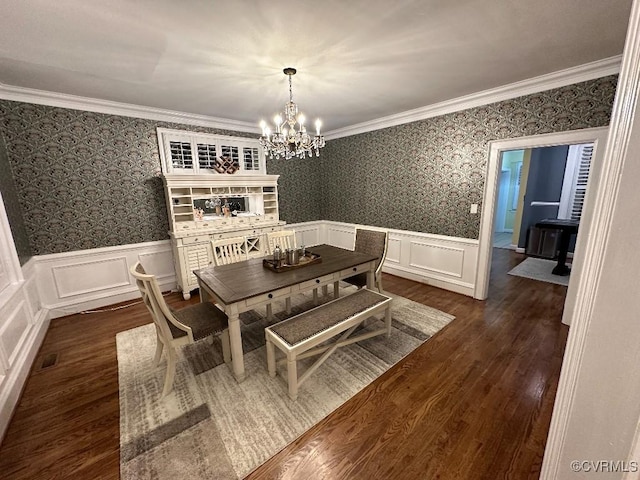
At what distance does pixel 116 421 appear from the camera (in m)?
1.81

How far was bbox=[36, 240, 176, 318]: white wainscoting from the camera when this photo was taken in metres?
3.17

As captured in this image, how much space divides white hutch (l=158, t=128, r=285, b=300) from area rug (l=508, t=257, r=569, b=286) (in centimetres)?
433

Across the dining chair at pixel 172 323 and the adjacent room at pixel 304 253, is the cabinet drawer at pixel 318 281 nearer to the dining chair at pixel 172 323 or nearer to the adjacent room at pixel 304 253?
the adjacent room at pixel 304 253

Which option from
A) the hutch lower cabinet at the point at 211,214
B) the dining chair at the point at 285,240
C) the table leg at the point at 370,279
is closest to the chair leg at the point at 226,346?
the hutch lower cabinet at the point at 211,214

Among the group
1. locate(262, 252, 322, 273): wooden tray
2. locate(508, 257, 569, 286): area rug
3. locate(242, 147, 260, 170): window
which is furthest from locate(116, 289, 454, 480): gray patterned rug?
locate(242, 147, 260, 170): window

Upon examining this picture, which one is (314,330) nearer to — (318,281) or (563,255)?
(318,281)

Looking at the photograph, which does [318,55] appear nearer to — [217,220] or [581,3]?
[581,3]

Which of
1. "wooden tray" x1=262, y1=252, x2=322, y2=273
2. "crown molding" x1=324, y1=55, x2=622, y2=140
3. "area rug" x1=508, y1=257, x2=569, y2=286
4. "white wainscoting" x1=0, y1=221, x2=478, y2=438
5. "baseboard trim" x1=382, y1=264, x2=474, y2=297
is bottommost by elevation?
"area rug" x1=508, y1=257, x2=569, y2=286

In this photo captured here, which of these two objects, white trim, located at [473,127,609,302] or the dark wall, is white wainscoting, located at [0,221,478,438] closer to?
white trim, located at [473,127,609,302]

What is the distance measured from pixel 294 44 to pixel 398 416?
2.86 meters

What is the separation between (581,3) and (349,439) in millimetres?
3083

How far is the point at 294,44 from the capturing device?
2.00 m

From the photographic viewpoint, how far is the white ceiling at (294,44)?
5.28 feet

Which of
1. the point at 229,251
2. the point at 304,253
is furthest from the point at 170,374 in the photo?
the point at 304,253
